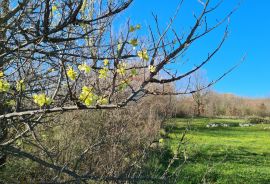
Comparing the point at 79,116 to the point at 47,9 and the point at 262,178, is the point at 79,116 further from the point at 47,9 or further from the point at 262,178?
the point at 262,178

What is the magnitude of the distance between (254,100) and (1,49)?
273 feet

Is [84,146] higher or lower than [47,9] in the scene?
lower

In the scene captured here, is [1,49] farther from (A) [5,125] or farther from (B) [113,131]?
(B) [113,131]

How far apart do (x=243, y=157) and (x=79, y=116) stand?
15.9 meters

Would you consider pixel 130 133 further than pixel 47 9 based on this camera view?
Yes

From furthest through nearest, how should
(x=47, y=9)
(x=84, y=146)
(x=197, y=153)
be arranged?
(x=197, y=153)
(x=84, y=146)
(x=47, y=9)

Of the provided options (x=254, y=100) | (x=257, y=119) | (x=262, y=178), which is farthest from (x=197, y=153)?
(x=254, y=100)

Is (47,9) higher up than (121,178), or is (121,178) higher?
(47,9)

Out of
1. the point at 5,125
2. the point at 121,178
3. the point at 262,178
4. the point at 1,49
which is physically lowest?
the point at 262,178

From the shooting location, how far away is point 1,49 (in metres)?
3.92

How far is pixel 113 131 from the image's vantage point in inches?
348

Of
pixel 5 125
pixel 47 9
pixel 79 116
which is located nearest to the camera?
pixel 47 9

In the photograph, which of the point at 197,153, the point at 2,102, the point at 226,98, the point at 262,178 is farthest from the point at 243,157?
the point at 226,98

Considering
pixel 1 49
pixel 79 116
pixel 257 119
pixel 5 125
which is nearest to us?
pixel 1 49
